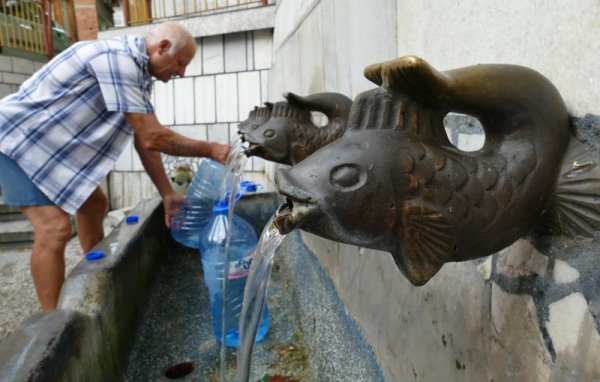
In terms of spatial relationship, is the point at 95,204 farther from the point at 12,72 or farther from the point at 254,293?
the point at 12,72

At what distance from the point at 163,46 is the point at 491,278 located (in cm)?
204

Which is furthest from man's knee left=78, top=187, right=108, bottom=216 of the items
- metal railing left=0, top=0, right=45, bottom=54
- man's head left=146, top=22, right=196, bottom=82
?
metal railing left=0, top=0, right=45, bottom=54

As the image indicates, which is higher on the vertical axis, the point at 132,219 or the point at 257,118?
the point at 257,118

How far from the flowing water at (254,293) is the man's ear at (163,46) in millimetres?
1663

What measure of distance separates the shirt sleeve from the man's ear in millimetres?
221

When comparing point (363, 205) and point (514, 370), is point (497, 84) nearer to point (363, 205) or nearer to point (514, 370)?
point (363, 205)

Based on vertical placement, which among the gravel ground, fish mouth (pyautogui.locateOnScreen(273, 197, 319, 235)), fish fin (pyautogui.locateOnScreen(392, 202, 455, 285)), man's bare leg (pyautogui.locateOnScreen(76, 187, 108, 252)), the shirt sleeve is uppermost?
the shirt sleeve

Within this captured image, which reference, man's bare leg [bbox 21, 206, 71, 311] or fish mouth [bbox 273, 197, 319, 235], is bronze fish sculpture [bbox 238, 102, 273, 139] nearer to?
fish mouth [bbox 273, 197, 319, 235]

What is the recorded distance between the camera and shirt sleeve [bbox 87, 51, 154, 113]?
2.08m

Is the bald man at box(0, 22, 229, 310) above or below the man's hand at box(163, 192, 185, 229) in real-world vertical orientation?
above

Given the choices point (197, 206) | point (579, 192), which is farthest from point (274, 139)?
point (197, 206)

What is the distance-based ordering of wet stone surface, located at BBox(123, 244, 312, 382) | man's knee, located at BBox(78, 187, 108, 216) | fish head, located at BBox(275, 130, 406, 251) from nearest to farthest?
fish head, located at BBox(275, 130, 406, 251) → wet stone surface, located at BBox(123, 244, 312, 382) → man's knee, located at BBox(78, 187, 108, 216)

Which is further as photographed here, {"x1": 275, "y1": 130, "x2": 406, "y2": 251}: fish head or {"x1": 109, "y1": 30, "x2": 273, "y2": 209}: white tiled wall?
{"x1": 109, "y1": 30, "x2": 273, "y2": 209}: white tiled wall

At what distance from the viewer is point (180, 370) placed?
1943mm
